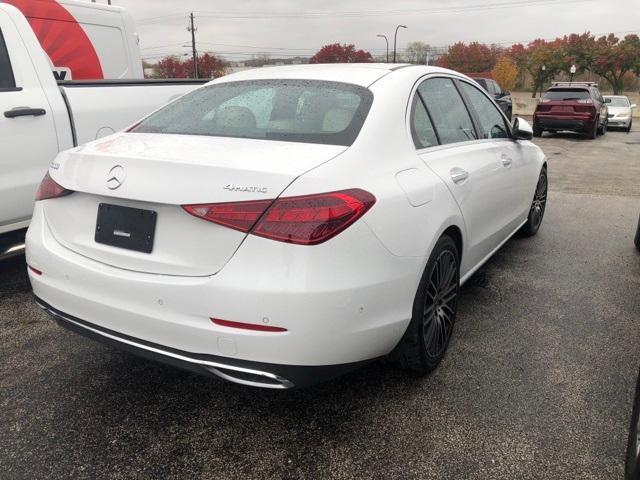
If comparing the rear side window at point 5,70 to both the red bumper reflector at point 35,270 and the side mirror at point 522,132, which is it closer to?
the red bumper reflector at point 35,270

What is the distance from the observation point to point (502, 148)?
397 cm

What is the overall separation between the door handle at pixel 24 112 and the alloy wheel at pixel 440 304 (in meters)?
3.02

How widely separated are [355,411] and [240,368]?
29.9 inches

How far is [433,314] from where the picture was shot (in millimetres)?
2797

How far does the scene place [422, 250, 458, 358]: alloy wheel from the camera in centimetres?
273

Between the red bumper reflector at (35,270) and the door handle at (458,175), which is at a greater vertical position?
the door handle at (458,175)

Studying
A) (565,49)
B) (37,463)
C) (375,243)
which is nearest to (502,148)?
(375,243)

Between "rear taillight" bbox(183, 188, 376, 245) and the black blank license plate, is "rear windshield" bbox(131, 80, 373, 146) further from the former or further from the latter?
the black blank license plate

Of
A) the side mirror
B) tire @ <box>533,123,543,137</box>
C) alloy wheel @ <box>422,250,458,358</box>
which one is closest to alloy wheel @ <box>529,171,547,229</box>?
the side mirror

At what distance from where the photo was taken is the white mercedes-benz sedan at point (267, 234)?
78.5 inches

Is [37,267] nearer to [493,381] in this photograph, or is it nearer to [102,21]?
[493,381]

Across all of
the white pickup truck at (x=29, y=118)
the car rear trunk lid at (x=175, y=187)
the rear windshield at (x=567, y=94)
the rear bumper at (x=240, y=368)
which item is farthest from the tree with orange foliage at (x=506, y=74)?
the rear bumper at (x=240, y=368)

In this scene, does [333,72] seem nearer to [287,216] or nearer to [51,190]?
[287,216]

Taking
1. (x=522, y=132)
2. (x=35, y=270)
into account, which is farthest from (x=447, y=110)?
(x=35, y=270)
